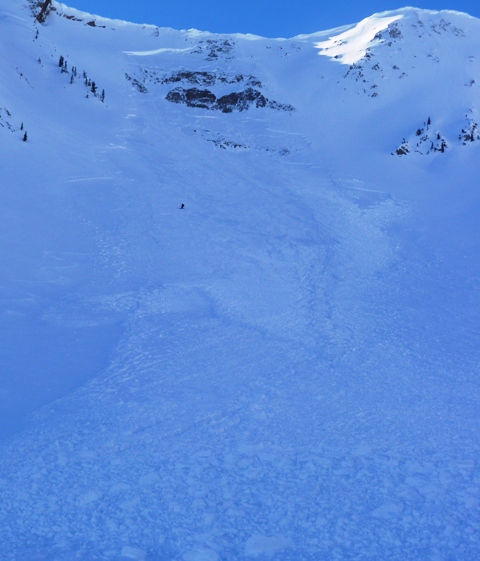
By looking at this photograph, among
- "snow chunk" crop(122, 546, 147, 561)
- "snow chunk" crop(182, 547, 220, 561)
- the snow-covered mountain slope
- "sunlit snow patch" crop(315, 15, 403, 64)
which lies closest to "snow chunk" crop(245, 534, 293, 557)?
the snow-covered mountain slope

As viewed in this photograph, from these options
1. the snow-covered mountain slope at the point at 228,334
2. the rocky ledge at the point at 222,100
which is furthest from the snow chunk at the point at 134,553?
the rocky ledge at the point at 222,100

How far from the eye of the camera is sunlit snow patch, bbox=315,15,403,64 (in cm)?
3728

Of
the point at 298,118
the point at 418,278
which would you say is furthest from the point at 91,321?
the point at 298,118

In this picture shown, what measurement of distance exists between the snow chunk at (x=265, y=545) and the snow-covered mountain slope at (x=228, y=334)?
0.02 metres

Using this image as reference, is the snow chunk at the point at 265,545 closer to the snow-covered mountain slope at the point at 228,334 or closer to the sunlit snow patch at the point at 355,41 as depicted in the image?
the snow-covered mountain slope at the point at 228,334

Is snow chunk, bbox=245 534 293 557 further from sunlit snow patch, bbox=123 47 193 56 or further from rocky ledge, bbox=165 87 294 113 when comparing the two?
sunlit snow patch, bbox=123 47 193 56

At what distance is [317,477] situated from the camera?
6371mm

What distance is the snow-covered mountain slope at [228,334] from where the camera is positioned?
564cm

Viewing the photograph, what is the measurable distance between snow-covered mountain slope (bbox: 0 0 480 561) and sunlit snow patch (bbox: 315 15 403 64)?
39.5ft

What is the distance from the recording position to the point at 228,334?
10141 millimetres

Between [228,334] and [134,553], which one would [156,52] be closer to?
[228,334]

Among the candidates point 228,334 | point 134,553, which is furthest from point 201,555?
point 228,334

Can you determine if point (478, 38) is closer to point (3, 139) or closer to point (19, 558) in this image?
point (3, 139)

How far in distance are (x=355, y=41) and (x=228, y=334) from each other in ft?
123
